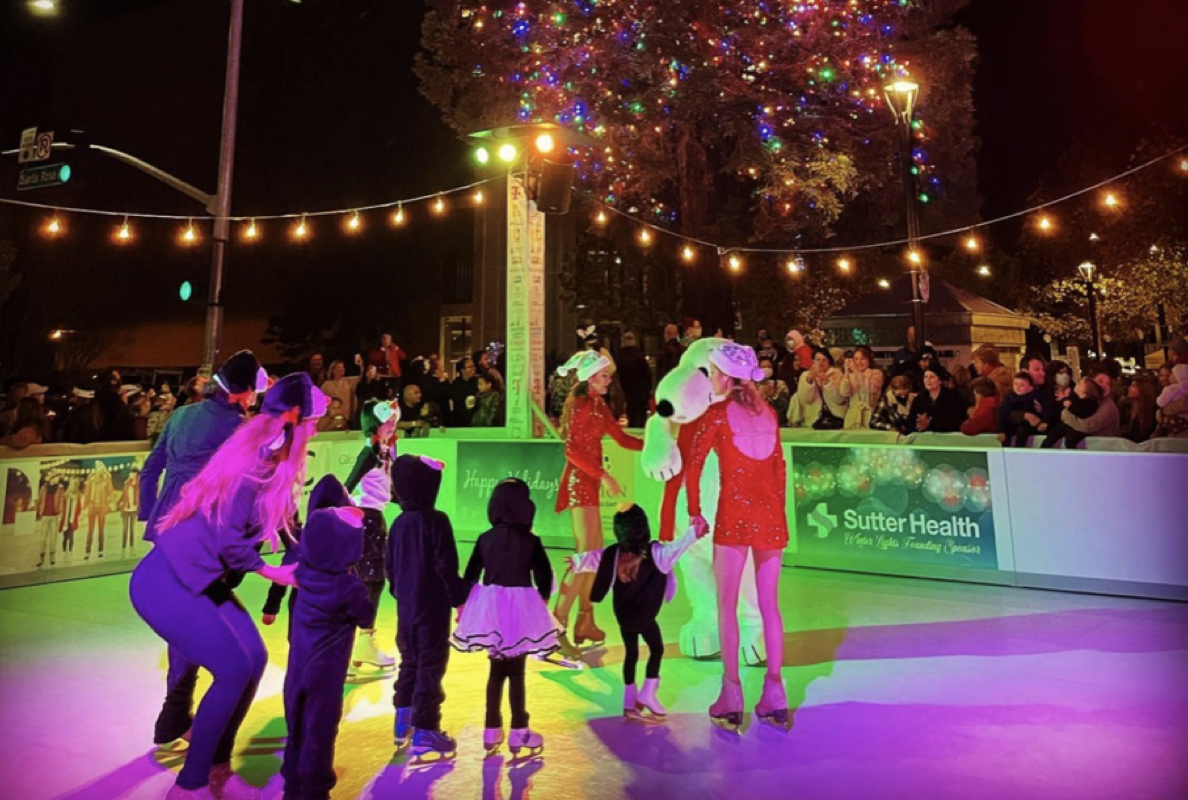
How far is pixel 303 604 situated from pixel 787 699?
9.26 ft

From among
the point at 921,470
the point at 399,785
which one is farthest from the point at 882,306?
the point at 399,785

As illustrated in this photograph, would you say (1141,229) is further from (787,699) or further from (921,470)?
(787,699)

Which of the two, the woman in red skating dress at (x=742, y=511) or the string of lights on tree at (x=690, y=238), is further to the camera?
the string of lights on tree at (x=690, y=238)

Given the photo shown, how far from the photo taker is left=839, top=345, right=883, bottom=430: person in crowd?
1001 cm

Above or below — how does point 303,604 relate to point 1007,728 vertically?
above

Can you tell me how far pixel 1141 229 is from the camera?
20328mm

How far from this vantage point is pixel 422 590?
4.14m

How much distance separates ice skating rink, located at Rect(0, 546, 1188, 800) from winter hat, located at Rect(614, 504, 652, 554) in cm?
94

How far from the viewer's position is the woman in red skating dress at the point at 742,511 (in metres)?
4.41

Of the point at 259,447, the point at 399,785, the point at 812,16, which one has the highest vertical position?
the point at 812,16

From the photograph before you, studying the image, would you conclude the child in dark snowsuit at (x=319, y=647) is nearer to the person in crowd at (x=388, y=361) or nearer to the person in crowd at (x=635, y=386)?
the person in crowd at (x=635, y=386)

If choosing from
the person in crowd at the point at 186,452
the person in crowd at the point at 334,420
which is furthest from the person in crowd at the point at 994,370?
the person in crowd at the point at 334,420

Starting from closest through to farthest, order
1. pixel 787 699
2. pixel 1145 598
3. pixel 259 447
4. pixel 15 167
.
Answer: pixel 259 447 < pixel 787 699 < pixel 1145 598 < pixel 15 167

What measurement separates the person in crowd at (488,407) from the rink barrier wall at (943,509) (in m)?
2.33
